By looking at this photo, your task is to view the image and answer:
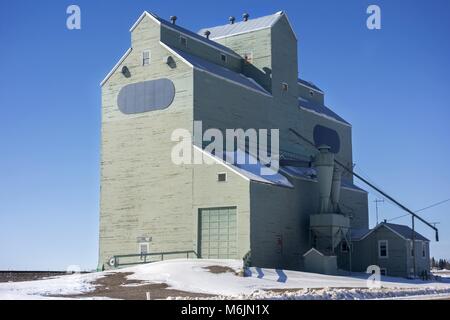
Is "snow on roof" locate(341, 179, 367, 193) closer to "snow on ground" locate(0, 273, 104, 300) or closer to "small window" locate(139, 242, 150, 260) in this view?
"small window" locate(139, 242, 150, 260)

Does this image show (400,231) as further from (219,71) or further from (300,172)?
(219,71)

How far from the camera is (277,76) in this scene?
5725cm

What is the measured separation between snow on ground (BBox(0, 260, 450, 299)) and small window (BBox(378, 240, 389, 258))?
12.1m

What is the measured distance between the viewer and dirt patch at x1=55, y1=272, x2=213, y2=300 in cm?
2851

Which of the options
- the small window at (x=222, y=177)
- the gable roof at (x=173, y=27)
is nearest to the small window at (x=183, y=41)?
the gable roof at (x=173, y=27)

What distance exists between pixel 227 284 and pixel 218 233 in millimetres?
10149

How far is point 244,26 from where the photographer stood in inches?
2381

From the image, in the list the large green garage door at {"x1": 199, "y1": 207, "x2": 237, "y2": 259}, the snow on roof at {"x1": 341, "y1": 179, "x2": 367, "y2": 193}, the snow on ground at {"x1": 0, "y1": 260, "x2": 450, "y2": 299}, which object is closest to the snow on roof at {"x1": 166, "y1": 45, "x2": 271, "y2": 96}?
the large green garage door at {"x1": 199, "y1": 207, "x2": 237, "y2": 259}

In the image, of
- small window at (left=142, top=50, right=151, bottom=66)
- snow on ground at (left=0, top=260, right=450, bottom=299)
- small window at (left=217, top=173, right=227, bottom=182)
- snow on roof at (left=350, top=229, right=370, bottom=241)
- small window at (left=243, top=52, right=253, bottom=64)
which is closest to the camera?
snow on ground at (left=0, top=260, right=450, bottom=299)

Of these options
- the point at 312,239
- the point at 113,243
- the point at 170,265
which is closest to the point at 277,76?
the point at 312,239

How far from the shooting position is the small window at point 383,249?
52125 millimetres
